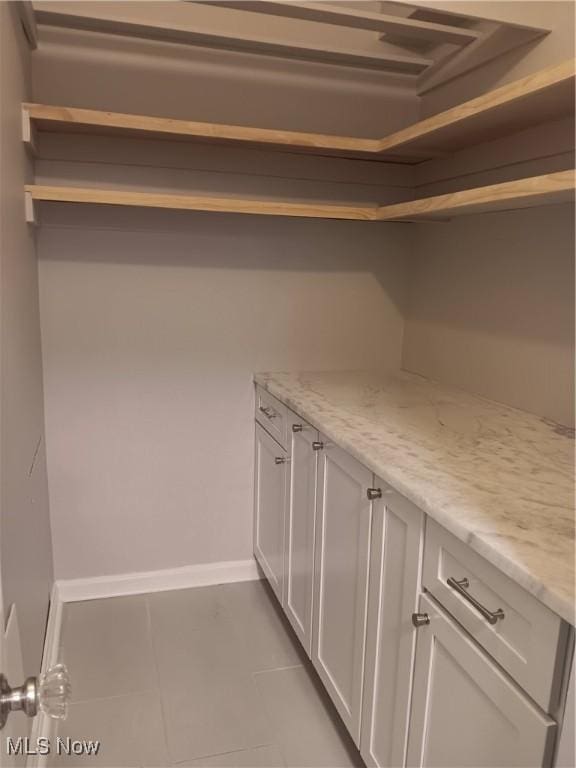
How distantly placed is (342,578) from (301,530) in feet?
1.18

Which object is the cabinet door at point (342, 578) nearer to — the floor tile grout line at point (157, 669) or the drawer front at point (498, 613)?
the drawer front at point (498, 613)

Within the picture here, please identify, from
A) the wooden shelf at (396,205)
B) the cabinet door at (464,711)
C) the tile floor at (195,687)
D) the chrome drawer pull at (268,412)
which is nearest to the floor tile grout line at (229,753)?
the tile floor at (195,687)

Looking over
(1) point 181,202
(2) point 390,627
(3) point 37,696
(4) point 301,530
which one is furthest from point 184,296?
(3) point 37,696

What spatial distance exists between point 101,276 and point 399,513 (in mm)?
1504

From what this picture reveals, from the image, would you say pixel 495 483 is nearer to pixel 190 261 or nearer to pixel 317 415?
pixel 317 415

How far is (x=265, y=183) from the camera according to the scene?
2348 millimetres

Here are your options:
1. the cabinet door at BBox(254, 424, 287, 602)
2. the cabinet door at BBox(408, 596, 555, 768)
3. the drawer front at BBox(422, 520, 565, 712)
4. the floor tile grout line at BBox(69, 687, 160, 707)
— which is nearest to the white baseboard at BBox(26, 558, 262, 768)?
the cabinet door at BBox(254, 424, 287, 602)

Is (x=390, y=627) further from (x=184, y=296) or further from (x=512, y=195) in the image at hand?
(x=184, y=296)

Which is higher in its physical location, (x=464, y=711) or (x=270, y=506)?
(x=464, y=711)

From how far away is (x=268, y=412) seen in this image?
2.33 meters

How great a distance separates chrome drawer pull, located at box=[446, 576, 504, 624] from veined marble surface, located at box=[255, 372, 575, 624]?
10 cm

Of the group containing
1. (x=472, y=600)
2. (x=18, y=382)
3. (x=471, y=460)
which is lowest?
(x=472, y=600)

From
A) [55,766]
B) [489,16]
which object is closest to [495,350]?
[489,16]

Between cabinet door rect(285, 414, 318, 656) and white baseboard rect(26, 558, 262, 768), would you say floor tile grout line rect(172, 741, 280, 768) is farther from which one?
white baseboard rect(26, 558, 262, 768)
